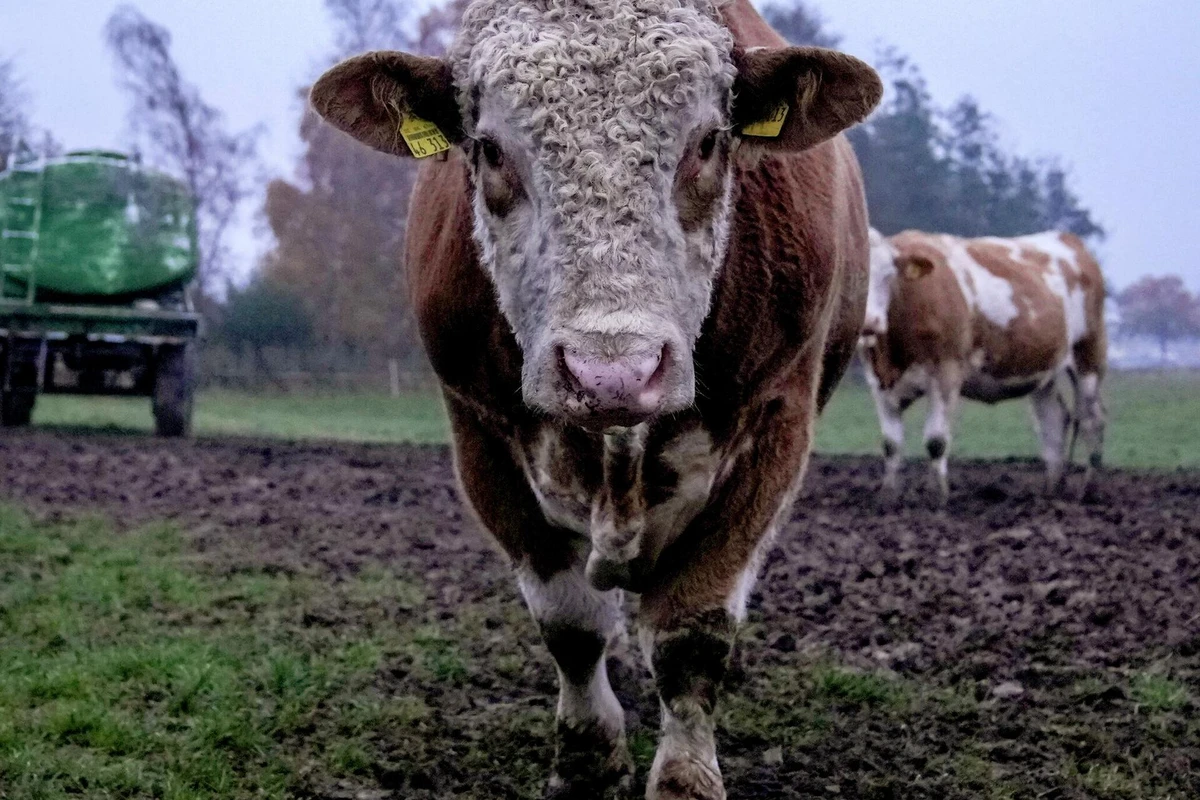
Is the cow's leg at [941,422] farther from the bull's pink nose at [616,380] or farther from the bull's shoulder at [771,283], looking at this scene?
the bull's pink nose at [616,380]

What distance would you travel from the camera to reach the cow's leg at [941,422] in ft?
33.1

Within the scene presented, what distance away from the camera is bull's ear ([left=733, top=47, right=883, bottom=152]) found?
9.77 ft

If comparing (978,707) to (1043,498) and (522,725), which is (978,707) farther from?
(1043,498)

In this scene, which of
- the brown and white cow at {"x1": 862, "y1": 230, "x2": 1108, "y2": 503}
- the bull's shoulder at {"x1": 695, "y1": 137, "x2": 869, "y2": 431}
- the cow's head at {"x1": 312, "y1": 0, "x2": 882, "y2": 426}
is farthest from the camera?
the brown and white cow at {"x1": 862, "y1": 230, "x2": 1108, "y2": 503}

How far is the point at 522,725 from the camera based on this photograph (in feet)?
13.5

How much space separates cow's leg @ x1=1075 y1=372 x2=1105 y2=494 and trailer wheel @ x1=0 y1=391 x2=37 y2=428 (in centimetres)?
1199

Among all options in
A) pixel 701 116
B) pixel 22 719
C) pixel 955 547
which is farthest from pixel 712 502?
pixel 955 547

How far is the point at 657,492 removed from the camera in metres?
3.19

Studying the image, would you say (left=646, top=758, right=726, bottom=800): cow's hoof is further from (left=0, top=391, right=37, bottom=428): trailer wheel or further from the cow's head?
(left=0, top=391, right=37, bottom=428): trailer wheel

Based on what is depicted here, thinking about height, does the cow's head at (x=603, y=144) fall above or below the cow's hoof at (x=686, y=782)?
above

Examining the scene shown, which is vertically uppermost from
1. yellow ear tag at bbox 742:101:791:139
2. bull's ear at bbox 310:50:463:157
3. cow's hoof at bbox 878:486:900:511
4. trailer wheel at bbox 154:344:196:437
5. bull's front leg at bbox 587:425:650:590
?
yellow ear tag at bbox 742:101:791:139

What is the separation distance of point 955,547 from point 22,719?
5260 mm

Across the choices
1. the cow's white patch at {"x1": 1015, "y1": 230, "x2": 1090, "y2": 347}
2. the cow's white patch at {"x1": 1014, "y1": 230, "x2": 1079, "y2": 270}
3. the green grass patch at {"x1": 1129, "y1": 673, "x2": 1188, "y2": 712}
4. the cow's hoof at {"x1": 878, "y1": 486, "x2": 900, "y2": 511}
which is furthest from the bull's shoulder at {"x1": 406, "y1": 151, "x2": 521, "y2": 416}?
the cow's white patch at {"x1": 1014, "y1": 230, "x2": 1079, "y2": 270}

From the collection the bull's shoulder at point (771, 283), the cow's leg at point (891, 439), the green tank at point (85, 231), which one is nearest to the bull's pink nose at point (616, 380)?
the bull's shoulder at point (771, 283)
